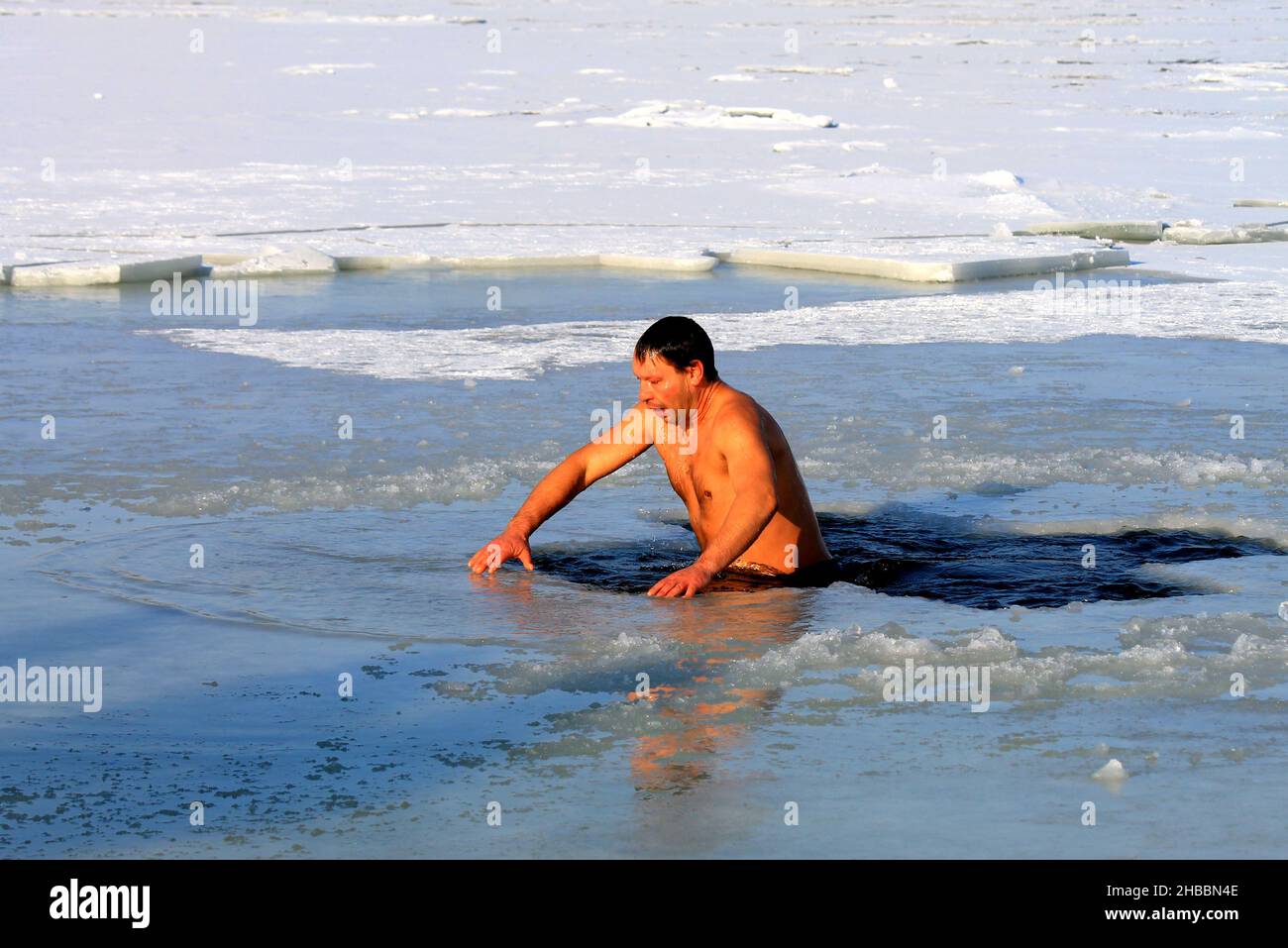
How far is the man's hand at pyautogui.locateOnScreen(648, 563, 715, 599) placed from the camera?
466cm

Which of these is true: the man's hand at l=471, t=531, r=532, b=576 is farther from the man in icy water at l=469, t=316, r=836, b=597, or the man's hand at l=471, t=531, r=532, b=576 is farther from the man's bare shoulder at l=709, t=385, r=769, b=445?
the man's bare shoulder at l=709, t=385, r=769, b=445

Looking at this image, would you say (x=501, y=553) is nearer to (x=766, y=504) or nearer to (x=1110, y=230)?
(x=766, y=504)

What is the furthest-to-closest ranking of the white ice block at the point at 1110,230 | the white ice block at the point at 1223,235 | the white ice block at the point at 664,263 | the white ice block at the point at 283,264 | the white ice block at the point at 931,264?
the white ice block at the point at 1110,230 < the white ice block at the point at 1223,235 < the white ice block at the point at 664,263 < the white ice block at the point at 931,264 < the white ice block at the point at 283,264

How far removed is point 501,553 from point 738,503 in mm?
705

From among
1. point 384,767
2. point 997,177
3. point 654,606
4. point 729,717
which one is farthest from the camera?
point 997,177

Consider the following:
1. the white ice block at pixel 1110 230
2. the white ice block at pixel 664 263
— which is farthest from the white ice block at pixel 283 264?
the white ice block at pixel 1110 230

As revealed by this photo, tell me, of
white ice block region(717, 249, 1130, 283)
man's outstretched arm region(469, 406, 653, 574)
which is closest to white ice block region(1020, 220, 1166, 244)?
white ice block region(717, 249, 1130, 283)

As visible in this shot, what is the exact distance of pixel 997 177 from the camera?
15086 mm

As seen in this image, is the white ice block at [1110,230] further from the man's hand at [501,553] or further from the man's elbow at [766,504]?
the man's hand at [501,553]

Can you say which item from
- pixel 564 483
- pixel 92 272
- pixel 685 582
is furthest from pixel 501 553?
pixel 92 272

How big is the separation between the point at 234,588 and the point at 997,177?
37.8ft

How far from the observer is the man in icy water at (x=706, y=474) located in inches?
190

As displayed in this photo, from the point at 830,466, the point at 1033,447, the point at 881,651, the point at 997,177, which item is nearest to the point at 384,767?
the point at 881,651
